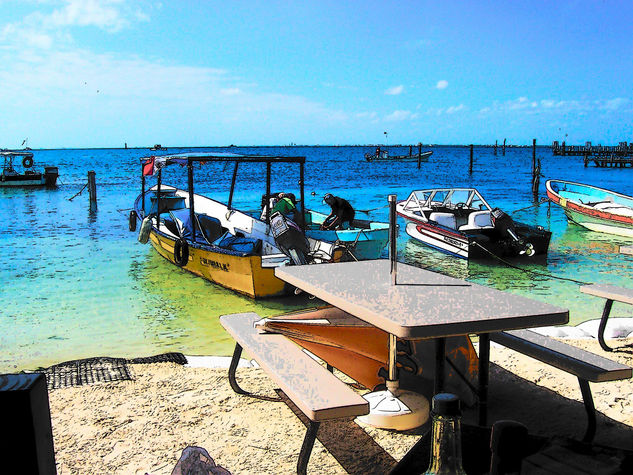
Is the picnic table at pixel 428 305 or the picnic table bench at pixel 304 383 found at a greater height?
the picnic table at pixel 428 305

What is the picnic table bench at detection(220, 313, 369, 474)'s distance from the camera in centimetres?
275

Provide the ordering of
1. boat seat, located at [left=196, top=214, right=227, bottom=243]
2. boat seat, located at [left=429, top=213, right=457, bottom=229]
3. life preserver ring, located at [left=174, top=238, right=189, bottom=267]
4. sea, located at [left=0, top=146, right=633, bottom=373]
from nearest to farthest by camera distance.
Result: 1. sea, located at [left=0, top=146, right=633, bottom=373]
2. life preserver ring, located at [left=174, top=238, right=189, bottom=267]
3. boat seat, located at [left=196, top=214, right=227, bottom=243]
4. boat seat, located at [left=429, top=213, right=457, bottom=229]

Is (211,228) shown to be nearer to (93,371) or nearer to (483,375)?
(93,371)

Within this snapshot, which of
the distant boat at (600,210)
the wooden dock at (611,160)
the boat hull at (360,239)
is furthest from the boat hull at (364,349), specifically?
the wooden dock at (611,160)

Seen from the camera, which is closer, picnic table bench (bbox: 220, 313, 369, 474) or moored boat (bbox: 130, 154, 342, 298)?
picnic table bench (bbox: 220, 313, 369, 474)

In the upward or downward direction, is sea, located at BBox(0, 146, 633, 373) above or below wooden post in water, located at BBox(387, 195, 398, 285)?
below

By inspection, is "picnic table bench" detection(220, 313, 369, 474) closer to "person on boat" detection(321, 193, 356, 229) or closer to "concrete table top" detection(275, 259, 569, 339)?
"concrete table top" detection(275, 259, 569, 339)

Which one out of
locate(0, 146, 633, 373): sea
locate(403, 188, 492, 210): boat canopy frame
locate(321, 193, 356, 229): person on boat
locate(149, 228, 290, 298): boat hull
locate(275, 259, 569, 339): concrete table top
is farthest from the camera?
locate(403, 188, 492, 210): boat canopy frame

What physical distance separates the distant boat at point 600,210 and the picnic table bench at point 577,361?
44.5ft

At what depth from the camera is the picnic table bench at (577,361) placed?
10.6ft

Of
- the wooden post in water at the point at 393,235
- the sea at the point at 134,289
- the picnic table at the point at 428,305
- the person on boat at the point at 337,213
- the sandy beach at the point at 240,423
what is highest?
the wooden post in water at the point at 393,235

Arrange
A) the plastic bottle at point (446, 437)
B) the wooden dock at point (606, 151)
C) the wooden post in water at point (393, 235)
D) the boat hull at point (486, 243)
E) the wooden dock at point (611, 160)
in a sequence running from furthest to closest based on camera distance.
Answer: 1. the wooden dock at point (606, 151)
2. the wooden dock at point (611, 160)
3. the boat hull at point (486, 243)
4. the wooden post in water at point (393, 235)
5. the plastic bottle at point (446, 437)

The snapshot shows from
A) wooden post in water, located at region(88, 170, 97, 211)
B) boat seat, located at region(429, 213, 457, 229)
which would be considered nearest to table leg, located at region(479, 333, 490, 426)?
boat seat, located at region(429, 213, 457, 229)

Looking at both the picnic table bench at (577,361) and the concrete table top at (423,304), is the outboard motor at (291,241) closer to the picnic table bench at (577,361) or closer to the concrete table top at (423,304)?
the concrete table top at (423,304)
